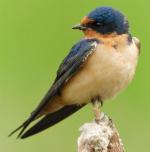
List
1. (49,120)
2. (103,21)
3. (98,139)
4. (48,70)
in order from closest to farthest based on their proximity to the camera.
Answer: (98,139)
(103,21)
(49,120)
(48,70)

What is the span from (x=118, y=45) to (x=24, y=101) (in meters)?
1.98

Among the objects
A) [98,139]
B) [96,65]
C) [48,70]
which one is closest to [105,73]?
[96,65]

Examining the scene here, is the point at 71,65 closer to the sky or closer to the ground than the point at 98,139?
closer to the sky

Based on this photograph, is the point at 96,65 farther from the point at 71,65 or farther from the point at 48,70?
the point at 48,70

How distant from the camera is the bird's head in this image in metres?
5.15

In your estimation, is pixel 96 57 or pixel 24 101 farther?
A: pixel 24 101

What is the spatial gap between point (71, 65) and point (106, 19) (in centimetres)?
Answer: 29

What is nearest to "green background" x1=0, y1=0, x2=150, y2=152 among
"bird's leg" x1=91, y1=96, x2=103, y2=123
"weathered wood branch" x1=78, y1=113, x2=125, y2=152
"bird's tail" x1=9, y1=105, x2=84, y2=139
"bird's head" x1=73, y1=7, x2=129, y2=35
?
"bird's tail" x1=9, y1=105, x2=84, y2=139

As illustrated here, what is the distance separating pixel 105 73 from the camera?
506cm

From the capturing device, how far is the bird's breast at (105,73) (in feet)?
16.6

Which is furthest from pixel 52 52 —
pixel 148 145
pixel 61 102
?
pixel 61 102

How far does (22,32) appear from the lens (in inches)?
327

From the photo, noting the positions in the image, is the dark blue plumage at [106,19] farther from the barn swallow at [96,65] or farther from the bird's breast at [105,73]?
the bird's breast at [105,73]

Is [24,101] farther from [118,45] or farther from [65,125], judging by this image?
[118,45]
